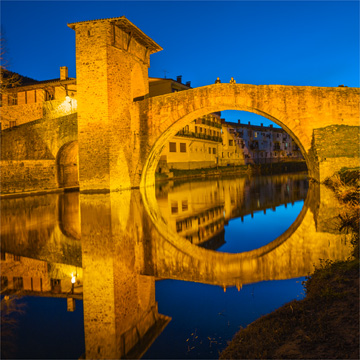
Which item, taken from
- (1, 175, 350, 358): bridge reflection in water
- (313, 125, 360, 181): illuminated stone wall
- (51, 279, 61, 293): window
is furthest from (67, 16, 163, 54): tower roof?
(51, 279, 61, 293): window

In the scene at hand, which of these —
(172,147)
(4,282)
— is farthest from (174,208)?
(172,147)

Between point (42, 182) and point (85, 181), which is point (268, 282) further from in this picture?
point (42, 182)

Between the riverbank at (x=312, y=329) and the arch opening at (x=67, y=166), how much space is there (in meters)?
19.1

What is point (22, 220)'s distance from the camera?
923 cm

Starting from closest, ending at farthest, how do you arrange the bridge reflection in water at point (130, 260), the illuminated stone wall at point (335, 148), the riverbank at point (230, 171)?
the bridge reflection in water at point (130, 260)
the illuminated stone wall at point (335, 148)
the riverbank at point (230, 171)

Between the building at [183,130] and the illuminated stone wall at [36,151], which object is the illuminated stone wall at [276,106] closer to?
the illuminated stone wall at [36,151]

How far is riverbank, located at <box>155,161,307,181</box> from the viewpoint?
31.4m

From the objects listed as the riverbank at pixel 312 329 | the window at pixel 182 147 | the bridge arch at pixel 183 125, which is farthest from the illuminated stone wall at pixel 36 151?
the window at pixel 182 147

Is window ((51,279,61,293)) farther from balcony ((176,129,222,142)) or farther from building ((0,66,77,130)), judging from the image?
balcony ((176,129,222,142))

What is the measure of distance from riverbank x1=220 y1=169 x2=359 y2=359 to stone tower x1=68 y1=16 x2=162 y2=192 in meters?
14.2

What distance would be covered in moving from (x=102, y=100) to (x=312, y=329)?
15.6 metres

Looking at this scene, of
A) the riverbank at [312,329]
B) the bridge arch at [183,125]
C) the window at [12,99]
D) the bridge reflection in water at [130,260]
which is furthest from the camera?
the window at [12,99]

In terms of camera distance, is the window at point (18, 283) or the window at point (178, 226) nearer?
the window at point (18, 283)

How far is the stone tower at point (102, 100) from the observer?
16.5m
